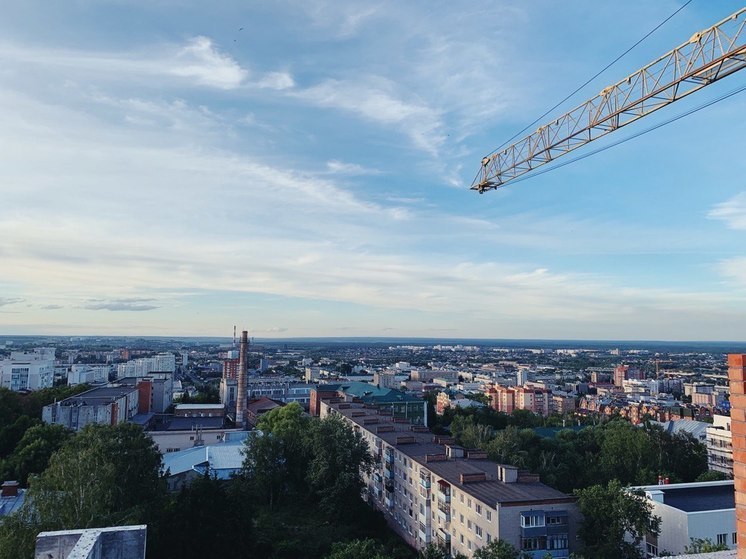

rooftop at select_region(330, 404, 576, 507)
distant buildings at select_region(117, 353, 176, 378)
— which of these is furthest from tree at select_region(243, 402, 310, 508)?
distant buildings at select_region(117, 353, 176, 378)

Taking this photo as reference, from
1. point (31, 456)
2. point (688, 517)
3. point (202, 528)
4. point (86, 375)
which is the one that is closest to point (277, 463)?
point (31, 456)

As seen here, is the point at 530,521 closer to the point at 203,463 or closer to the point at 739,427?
the point at 739,427

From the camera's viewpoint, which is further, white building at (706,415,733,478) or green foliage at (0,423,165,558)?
white building at (706,415,733,478)

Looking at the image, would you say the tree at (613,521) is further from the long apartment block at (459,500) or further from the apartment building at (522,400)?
the apartment building at (522,400)

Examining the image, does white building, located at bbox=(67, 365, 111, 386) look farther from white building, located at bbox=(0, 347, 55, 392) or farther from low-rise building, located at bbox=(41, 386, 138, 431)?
low-rise building, located at bbox=(41, 386, 138, 431)

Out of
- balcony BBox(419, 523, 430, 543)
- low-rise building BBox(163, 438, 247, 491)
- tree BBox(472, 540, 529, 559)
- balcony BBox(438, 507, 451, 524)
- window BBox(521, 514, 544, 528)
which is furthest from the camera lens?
low-rise building BBox(163, 438, 247, 491)

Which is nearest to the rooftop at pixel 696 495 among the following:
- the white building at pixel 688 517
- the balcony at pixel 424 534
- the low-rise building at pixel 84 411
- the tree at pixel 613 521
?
the white building at pixel 688 517

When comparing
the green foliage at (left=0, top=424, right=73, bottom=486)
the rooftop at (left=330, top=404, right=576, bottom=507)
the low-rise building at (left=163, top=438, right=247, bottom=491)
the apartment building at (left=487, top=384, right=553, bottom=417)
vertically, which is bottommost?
the apartment building at (left=487, top=384, right=553, bottom=417)
